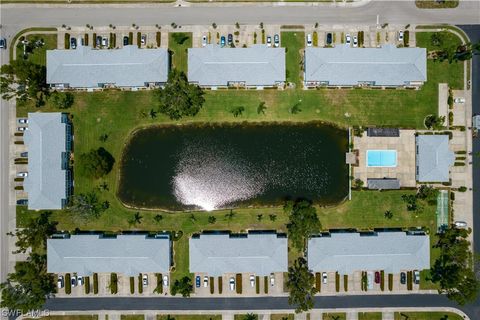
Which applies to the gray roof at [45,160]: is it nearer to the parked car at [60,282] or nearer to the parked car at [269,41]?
the parked car at [60,282]

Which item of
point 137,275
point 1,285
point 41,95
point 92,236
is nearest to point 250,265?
point 137,275

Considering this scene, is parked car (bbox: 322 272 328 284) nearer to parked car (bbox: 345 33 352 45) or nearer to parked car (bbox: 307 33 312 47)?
parked car (bbox: 307 33 312 47)

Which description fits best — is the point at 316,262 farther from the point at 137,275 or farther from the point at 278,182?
the point at 137,275

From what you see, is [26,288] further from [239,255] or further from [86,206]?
[239,255]

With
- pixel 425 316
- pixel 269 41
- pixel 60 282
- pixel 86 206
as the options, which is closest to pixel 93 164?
pixel 86 206

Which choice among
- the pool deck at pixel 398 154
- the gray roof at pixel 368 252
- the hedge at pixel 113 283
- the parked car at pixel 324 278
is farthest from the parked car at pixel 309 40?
the hedge at pixel 113 283

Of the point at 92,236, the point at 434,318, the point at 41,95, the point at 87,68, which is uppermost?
the point at 87,68

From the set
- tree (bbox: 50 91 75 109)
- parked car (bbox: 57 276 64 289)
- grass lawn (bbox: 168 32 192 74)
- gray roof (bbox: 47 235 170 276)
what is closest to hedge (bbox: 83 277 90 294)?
gray roof (bbox: 47 235 170 276)
